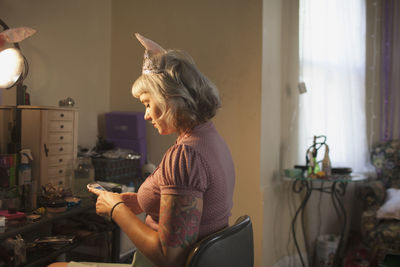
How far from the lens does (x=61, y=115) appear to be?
6.84 feet

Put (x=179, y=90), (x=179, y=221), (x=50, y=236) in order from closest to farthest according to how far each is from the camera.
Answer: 1. (x=179, y=221)
2. (x=179, y=90)
3. (x=50, y=236)

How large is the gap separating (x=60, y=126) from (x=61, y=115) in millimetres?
66

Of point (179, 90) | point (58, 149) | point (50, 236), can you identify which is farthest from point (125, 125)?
point (179, 90)

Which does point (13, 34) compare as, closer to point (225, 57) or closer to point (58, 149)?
point (58, 149)

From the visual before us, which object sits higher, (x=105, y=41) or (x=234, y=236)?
(x=105, y=41)

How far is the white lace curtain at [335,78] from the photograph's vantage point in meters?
2.99

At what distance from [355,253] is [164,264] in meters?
2.82

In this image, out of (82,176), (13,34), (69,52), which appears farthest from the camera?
(69,52)

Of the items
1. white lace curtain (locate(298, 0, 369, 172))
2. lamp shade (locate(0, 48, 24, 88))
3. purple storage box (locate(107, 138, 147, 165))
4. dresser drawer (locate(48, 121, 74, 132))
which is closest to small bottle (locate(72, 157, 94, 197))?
dresser drawer (locate(48, 121, 74, 132))

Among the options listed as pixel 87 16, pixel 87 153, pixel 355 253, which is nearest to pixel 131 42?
pixel 87 16

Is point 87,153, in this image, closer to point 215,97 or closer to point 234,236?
point 215,97

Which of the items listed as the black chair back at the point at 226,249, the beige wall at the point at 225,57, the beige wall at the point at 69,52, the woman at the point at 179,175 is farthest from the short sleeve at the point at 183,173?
the beige wall at the point at 69,52

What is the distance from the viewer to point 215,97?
1253 mm

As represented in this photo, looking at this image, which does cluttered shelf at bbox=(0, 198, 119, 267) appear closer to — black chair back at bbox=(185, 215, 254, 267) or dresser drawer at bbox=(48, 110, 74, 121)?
dresser drawer at bbox=(48, 110, 74, 121)
